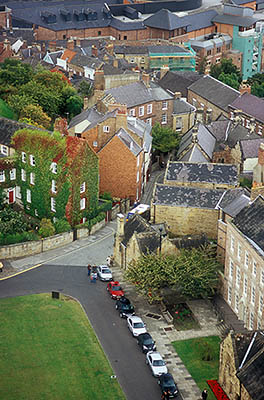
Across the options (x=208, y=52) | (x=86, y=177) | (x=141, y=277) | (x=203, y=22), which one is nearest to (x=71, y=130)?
(x=86, y=177)

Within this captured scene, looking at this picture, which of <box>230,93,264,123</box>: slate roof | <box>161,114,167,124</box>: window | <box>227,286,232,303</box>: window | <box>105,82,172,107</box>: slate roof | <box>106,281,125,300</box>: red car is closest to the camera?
<box>227,286,232,303</box>: window

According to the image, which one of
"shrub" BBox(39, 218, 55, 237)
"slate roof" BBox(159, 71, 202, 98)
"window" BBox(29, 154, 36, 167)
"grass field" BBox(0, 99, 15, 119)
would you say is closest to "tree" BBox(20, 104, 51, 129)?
"grass field" BBox(0, 99, 15, 119)

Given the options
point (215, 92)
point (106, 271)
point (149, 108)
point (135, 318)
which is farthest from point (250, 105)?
point (135, 318)

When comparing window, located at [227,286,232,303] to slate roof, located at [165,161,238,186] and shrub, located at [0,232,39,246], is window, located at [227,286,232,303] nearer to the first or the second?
slate roof, located at [165,161,238,186]

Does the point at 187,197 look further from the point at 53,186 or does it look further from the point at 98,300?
the point at 98,300

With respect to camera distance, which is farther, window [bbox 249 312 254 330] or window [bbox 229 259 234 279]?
window [bbox 229 259 234 279]
